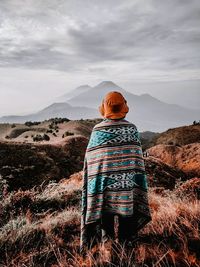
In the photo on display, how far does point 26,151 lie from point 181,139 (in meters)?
20.3

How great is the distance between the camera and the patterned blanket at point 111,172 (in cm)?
288

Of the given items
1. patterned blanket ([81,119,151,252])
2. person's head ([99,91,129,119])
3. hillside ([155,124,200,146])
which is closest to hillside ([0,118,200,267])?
patterned blanket ([81,119,151,252])

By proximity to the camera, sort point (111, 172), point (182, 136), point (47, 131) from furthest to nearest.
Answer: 1. point (47, 131)
2. point (182, 136)
3. point (111, 172)

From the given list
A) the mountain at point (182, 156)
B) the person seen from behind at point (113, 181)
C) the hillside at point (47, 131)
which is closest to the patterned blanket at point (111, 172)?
the person seen from behind at point (113, 181)

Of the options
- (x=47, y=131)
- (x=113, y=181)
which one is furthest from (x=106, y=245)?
(x=47, y=131)

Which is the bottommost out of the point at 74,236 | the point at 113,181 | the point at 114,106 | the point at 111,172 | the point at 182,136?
the point at 74,236

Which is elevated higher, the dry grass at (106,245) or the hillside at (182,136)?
the hillside at (182,136)

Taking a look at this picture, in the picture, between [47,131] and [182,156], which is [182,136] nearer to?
[182,156]

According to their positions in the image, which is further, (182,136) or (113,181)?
(182,136)

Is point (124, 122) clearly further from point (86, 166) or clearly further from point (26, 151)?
point (26, 151)

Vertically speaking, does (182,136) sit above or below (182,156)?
above

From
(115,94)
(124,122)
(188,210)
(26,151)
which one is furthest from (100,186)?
(26,151)

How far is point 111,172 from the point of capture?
2.87 m

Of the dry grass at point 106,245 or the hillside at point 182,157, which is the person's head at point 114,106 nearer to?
the dry grass at point 106,245
